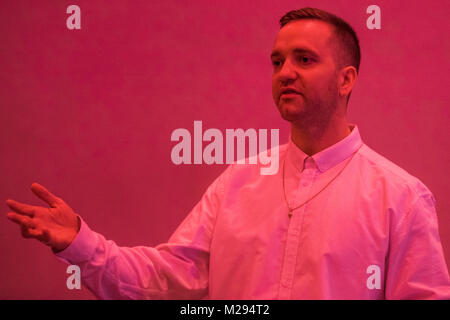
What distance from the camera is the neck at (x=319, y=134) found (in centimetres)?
136

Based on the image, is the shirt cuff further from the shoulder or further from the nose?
the shoulder

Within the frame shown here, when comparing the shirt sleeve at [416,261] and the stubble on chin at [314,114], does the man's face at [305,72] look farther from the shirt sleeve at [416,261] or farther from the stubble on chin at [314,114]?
the shirt sleeve at [416,261]

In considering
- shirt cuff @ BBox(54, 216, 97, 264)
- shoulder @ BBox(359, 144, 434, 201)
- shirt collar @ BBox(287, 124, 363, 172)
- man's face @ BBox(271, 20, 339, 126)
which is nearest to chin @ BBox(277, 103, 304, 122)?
man's face @ BBox(271, 20, 339, 126)

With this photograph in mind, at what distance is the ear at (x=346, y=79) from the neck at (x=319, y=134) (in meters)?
0.08

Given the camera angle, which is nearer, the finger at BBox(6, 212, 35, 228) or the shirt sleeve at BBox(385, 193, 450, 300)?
the finger at BBox(6, 212, 35, 228)

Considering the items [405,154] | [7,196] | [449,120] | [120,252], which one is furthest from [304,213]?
[7,196]

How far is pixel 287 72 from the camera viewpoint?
4.24 feet

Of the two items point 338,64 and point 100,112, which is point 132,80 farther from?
point 338,64

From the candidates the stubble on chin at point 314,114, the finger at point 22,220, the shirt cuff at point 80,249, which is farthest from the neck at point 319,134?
the finger at point 22,220

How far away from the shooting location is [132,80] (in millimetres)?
1698

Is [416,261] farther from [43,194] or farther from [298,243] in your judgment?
[43,194]

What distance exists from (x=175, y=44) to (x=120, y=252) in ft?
2.60

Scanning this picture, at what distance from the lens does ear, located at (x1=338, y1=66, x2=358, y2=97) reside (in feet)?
4.46

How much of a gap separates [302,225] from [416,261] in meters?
0.29
